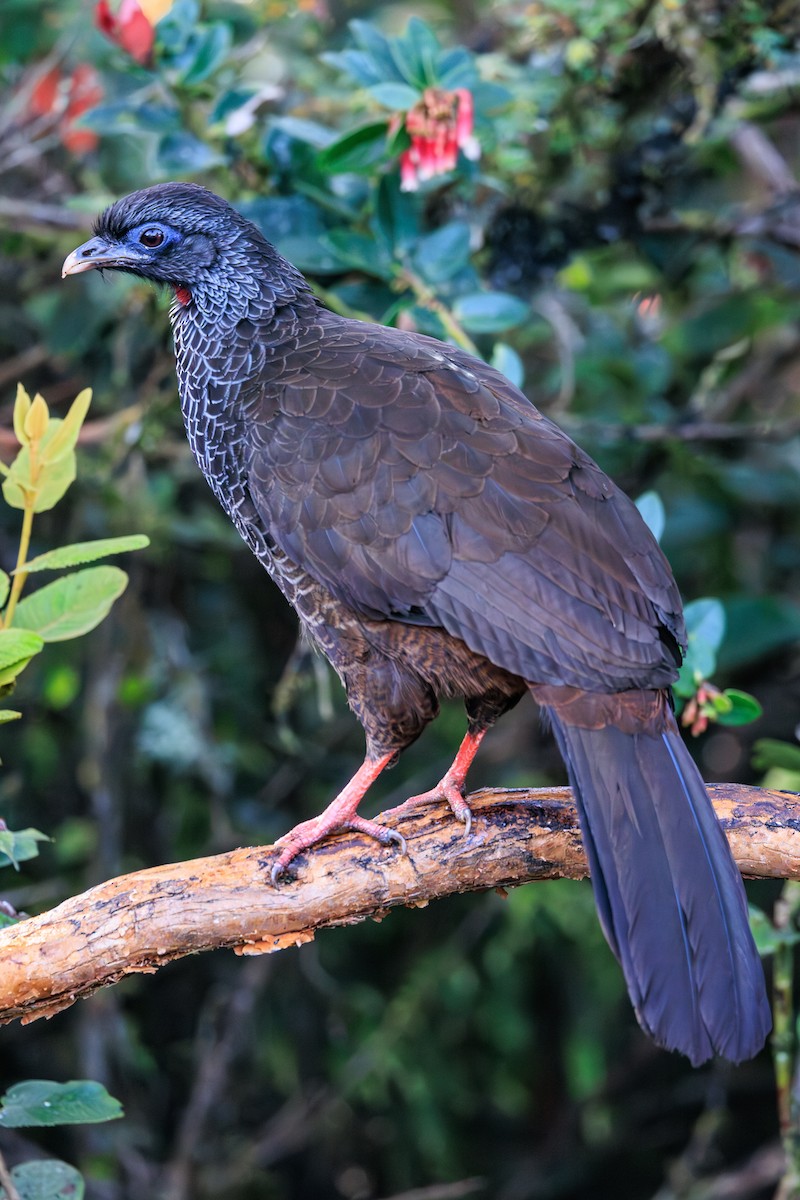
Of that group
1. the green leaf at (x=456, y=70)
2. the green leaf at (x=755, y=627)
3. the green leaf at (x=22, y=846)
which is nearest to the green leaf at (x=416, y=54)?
the green leaf at (x=456, y=70)

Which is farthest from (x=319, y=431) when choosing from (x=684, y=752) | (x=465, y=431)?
(x=684, y=752)

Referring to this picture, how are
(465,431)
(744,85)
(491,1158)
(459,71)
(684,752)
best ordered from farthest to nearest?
(491,1158) < (744,85) < (459,71) < (465,431) < (684,752)

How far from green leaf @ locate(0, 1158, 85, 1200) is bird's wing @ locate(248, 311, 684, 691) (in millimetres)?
1263

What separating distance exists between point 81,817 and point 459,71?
2976 mm

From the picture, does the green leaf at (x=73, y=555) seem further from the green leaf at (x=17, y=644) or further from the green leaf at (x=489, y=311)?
the green leaf at (x=489, y=311)

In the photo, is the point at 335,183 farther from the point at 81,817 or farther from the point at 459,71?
the point at 81,817

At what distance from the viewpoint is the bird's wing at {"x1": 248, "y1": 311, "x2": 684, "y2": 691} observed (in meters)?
2.58

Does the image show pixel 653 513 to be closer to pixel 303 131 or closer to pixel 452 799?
pixel 452 799

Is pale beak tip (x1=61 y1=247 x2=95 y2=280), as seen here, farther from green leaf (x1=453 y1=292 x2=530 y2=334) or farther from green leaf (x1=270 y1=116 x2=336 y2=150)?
green leaf (x1=453 y1=292 x2=530 y2=334)

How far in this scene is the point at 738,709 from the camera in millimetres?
3053

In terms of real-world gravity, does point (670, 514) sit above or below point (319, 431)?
below

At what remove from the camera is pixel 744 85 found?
4277 millimetres

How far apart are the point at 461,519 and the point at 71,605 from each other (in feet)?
2.69

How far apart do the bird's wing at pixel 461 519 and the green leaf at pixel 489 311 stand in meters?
0.64
